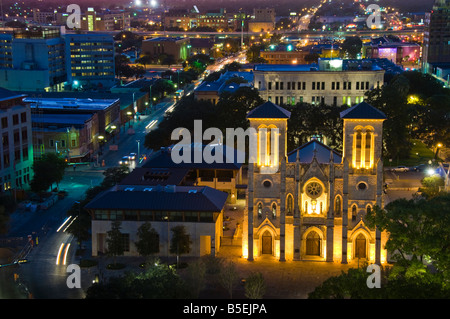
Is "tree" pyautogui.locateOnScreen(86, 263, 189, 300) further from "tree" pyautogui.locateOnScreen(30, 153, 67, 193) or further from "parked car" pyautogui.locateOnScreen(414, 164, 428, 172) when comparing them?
"parked car" pyautogui.locateOnScreen(414, 164, 428, 172)

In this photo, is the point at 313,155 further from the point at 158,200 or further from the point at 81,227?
the point at 81,227

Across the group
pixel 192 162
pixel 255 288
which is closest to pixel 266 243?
pixel 255 288

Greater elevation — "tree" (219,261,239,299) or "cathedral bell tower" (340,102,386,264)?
"cathedral bell tower" (340,102,386,264)

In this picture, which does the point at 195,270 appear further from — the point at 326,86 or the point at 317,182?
the point at 326,86

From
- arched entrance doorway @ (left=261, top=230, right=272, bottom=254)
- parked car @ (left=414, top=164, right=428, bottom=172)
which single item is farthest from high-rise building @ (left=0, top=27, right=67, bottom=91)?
arched entrance doorway @ (left=261, top=230, right=272, bottom=254)

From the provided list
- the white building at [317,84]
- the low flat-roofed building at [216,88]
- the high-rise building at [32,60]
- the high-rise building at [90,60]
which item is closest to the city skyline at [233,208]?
the white building at [317,84]
